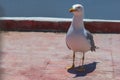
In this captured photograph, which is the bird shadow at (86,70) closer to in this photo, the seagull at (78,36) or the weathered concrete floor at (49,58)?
the weathered concrete floor at (49,58)

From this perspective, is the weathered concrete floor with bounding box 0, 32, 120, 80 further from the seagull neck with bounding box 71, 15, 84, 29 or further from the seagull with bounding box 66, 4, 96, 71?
the seagull neck with bounding box 71, 15, 84, 29

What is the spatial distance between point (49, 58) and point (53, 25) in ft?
5.99

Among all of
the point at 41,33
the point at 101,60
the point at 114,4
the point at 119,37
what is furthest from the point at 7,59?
the point at 114,4

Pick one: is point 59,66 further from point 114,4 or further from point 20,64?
point 114,4

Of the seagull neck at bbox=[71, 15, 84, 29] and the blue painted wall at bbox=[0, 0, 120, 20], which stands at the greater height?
the seagull neck at bbox=[71, 15, 84, 29]

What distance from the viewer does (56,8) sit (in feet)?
36.7

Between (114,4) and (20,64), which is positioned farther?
(114,4)

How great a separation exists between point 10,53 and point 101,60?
137cm

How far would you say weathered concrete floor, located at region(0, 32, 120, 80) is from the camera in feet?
14.5

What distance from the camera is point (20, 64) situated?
4.88 metres

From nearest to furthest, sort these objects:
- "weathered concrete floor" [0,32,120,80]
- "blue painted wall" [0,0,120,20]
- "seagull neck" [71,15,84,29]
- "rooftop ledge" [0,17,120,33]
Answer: "weathered concrete floor" [0,32,120,80] < "seagull neck" [71,15,84,29] < "rooftop ledge" [0,17,120,33] < "blue painted wall" [0,0,120,20]

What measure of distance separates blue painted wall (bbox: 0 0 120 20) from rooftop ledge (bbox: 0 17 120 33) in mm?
2967

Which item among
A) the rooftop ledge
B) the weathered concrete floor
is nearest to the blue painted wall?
the rooftop ledge

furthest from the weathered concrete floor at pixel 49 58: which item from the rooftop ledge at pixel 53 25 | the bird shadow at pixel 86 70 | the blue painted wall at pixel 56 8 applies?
the blue painted wall at pixel 56 8
